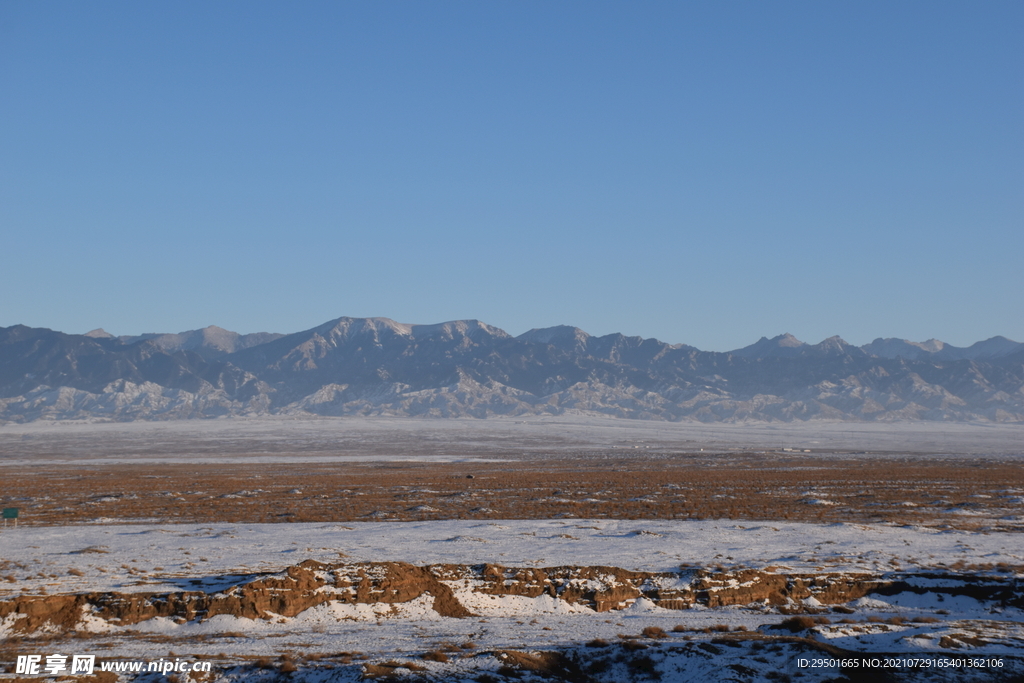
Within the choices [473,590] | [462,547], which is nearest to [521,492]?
[462,547]

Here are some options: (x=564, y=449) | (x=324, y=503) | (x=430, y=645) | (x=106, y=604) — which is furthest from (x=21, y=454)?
(x=430, y=645)

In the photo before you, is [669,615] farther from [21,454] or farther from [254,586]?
[21,454]

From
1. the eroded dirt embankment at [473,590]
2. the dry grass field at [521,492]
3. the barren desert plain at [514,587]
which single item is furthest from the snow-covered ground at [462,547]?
the dry grass field at [521,492]

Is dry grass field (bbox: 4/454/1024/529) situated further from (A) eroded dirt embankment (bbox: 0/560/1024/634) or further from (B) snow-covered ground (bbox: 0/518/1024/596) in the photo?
(A) eroded dirt embankment (bbox: 0/560/1024/634)

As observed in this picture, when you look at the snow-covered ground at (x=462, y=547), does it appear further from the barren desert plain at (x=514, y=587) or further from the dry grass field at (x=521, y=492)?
the dry grass field at (x=521, y=492)

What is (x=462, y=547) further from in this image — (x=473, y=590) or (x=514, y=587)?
(x=514, y=587)

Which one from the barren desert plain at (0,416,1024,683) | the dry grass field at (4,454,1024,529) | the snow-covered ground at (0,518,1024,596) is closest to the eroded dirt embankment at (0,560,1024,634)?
the barren desert plain at (0,416,1024,683)
